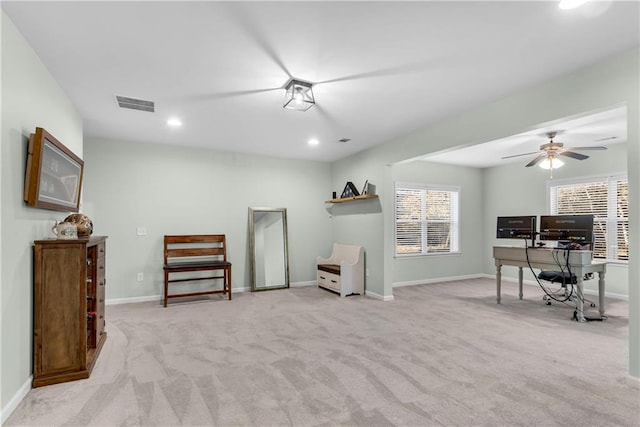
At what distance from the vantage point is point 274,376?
248 cm

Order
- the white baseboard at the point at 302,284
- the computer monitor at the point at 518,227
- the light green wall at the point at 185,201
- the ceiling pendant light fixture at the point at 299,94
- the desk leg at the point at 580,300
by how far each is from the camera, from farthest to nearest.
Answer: the white baseboard at the point at 302,284 < the light green wall at the point at 185,201 < the computer monitor at the point at 518,227 < the desk leg at the point at 580,300 < the ceiling pendant light fixture at the point at 299,94

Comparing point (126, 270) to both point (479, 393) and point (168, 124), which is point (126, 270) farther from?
point (479, 393)

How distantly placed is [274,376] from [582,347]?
2805mm

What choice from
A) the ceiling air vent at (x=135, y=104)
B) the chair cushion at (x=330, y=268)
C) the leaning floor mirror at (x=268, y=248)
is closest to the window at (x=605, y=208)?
the chair cushion at (x=330, y=268)

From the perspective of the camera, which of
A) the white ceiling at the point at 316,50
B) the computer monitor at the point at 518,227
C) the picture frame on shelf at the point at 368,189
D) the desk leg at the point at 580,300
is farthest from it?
the picture frame on shelf at the point at 368,189

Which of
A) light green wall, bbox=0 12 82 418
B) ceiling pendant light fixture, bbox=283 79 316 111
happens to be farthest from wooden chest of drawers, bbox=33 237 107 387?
ceiling pendant light fixture, bbox=283 79 316 111

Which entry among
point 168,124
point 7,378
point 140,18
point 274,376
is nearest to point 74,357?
point 7,378

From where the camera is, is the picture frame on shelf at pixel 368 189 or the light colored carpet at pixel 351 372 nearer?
the light colored carpet at pixel 351 372

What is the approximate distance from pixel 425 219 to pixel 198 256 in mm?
4212

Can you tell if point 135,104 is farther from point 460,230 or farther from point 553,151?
point 460,230

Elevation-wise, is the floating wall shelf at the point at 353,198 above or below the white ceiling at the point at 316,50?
below

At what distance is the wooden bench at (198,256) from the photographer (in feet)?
15.8

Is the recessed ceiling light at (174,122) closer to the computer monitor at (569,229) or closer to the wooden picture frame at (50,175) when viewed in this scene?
the wooden picture frame at (50,175)

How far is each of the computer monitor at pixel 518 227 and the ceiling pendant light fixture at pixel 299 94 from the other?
3.39 meters
